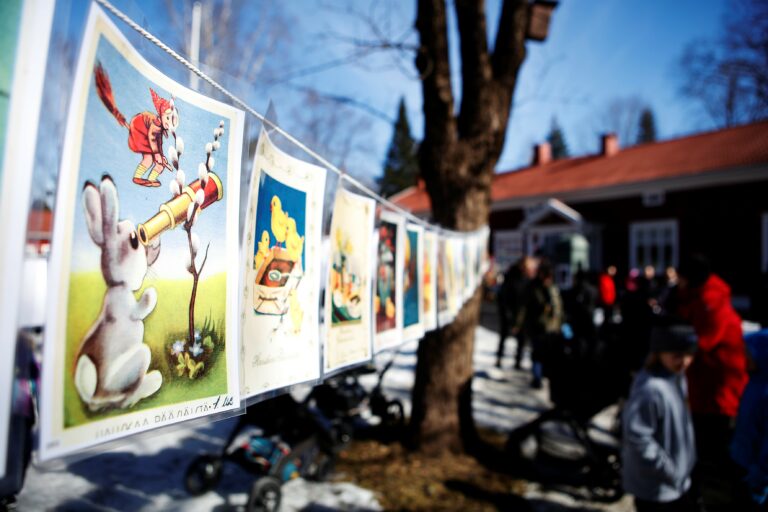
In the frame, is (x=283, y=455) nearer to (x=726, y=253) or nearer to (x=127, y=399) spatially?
(x=127, y=399)

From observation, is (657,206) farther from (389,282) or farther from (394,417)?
(389,282)

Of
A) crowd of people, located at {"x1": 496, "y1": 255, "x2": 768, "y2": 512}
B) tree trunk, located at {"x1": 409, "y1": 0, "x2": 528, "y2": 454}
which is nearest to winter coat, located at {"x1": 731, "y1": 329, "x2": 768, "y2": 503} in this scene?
crowd of people, located at {"x1": 496, "y1": 255, "x2": 768, "y2": 512}

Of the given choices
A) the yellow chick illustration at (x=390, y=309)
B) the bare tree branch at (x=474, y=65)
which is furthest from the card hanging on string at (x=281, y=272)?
the bare tree branch at (x=474, y=65)

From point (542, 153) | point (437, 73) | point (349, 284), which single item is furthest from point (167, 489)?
point (542, 153)

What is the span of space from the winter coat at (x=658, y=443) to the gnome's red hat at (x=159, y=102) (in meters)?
2.68

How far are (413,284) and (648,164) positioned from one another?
19364 millimetres

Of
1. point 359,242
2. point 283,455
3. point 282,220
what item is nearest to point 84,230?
point 282,220

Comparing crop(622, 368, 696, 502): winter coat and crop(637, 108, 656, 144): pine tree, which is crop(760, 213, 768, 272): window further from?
crop(637, 108, 656, 144): pine tree

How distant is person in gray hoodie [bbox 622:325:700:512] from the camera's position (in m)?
2.34

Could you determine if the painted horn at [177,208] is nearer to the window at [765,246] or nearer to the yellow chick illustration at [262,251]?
the yellow chick illustration at [262,251]

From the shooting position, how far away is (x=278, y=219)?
1233 mm

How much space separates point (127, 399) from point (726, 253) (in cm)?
1791

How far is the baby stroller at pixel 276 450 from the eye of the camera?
3.04m

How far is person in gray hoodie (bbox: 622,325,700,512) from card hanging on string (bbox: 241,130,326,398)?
2015 millimetres
